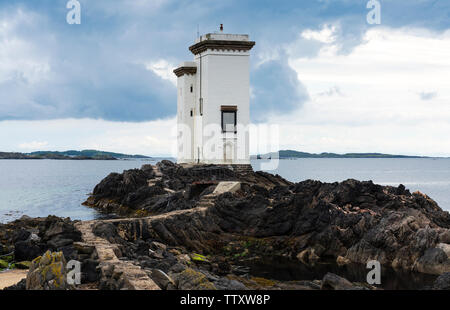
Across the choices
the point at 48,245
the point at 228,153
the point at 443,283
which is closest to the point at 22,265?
the point at 48,245

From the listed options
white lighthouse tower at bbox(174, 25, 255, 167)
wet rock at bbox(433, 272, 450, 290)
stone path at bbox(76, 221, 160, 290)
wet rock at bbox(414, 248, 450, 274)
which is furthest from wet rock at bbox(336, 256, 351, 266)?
white lighthouse tower at bbox(174, 25, 255, 167)

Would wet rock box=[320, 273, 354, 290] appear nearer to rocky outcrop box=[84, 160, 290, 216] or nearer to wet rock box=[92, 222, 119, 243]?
wet rock box=[92, 222, 119, 243]

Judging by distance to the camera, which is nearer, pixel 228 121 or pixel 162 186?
pixel 162 186

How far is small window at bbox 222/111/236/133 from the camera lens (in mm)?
40375

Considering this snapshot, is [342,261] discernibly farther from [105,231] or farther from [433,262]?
[105,231]

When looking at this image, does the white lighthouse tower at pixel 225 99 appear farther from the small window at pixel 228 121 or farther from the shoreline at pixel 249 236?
the shoreline at pixel 249 236

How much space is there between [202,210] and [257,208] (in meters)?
2.84

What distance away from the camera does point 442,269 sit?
20.0 meters

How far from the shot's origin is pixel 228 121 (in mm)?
40406

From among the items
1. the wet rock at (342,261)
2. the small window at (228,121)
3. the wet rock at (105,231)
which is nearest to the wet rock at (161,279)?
the wet rock at (105,231)

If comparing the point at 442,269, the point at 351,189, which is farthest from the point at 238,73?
the point at 442,269

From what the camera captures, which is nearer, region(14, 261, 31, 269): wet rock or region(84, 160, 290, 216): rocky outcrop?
region(14, 261, 31, 269): wet rock

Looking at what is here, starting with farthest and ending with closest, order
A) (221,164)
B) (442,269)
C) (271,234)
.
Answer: (221,164) < (271,234) < (442,269)

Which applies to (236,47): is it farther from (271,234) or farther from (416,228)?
(416,228)
